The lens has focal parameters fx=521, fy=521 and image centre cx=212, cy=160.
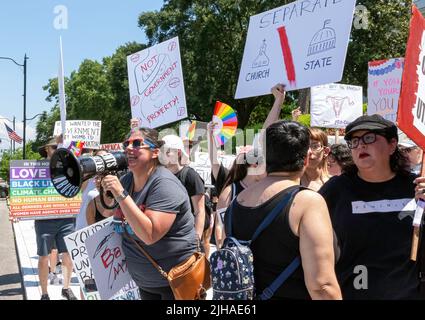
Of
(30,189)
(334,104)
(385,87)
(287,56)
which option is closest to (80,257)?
(287,56)

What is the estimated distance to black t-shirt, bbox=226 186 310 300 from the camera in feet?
6.58

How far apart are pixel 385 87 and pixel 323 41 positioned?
2.64 meters

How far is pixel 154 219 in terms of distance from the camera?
2785 mm

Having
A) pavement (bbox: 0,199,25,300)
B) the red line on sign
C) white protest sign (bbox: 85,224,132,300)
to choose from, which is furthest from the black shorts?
the red line on sign

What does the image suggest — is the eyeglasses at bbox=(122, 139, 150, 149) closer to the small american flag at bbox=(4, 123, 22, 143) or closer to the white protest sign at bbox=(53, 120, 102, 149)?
the white protest sign at bbox=(53, 120, 102, 149)

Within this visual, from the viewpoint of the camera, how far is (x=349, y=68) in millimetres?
22938

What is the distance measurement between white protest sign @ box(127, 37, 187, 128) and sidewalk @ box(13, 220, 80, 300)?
231cm

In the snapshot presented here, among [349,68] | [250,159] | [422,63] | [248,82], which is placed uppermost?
[349,68]

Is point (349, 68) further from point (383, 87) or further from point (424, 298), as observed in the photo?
Result: point (424, 298)

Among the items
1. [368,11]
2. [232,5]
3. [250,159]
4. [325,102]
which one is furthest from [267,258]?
[232,5]

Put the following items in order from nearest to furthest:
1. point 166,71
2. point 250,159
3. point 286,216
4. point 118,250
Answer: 1. point 286,216
2. point 118,250
3. point 250,159
4. point 166,71

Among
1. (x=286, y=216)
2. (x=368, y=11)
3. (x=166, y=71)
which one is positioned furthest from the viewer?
(x=368, y=11)

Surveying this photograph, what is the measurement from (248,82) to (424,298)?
2.38 meters

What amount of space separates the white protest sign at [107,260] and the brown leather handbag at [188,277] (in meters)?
0.25
